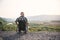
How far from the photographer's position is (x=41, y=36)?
2.17 m

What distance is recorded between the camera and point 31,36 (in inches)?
85.4

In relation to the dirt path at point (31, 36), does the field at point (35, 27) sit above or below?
above

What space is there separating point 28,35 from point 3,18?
49cm

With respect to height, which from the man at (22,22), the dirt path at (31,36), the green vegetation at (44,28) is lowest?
the dirt path at (31,36)

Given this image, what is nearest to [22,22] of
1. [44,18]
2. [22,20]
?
[22,20]

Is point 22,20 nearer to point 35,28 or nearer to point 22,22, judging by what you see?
point 22,22

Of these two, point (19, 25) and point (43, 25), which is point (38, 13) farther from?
point (19, 25)

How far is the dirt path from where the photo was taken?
2157 mm

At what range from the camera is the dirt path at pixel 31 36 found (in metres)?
2.16

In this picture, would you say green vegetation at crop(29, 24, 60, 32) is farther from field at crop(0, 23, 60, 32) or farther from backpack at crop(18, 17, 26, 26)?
backpack at crop(18, 17, 26, 26)

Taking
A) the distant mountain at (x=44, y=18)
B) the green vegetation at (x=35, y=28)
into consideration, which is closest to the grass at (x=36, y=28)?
the green vegetation at (x=35, y=28)

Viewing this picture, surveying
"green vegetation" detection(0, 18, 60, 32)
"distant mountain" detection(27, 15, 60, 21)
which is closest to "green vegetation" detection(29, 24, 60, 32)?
"green vegetation" detection(0, 18, 60, 32)

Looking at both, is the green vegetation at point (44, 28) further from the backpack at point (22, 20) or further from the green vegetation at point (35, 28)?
the backpack at point (22, 20)

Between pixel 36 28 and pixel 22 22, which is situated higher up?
pixel 22 22
